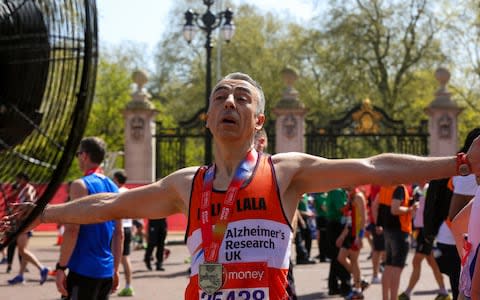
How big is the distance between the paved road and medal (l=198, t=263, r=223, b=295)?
373 inches

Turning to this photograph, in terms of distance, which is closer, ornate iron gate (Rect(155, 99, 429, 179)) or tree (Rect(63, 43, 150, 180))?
ornate iron gate (Rect(155, 99, 429, 179))

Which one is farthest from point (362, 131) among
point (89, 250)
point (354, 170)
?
point (354, 170)

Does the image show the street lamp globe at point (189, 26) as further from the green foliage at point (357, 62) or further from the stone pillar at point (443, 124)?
the green foliage at point (357, 62)

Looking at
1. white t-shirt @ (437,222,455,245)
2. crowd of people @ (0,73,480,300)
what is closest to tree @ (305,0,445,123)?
white t-shirt @ (437,222,455,245)

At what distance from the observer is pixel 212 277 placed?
367 centimetres

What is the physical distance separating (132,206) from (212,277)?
654 millimetres

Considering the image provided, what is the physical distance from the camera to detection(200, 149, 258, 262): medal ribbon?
3.69 meters

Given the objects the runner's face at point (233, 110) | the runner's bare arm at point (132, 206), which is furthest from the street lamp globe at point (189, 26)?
the runner's face at point (233, 110)

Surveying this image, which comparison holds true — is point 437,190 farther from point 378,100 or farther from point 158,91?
point 158,91

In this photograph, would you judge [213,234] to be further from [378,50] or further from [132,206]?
[378,50]

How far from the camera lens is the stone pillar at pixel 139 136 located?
28906 millimetres

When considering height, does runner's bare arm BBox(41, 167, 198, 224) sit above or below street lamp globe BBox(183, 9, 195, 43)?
below

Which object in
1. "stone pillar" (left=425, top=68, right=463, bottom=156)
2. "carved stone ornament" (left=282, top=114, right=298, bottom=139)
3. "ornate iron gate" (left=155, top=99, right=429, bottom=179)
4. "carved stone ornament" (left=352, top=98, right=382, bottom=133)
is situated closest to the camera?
"stone pillar" (left=425, top=68, right=463, bottom=156)

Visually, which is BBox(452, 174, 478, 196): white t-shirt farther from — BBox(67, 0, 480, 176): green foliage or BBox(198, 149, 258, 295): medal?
BBox(67, 0, 480, 176): green foliage
